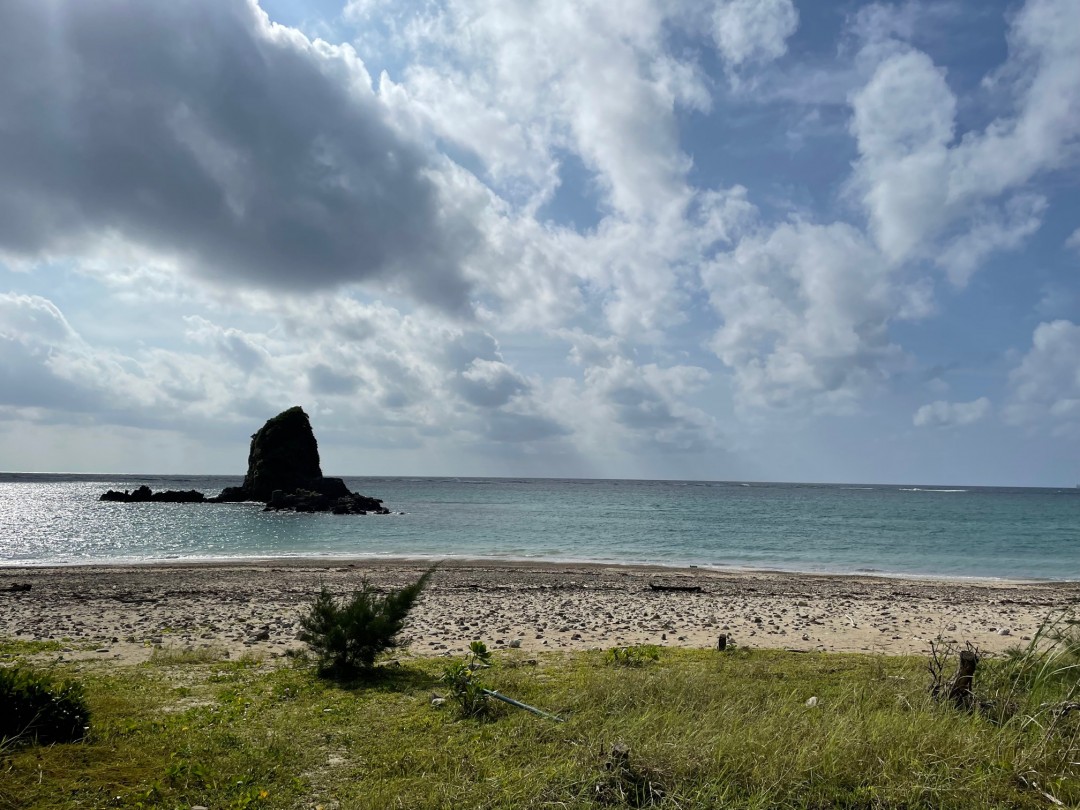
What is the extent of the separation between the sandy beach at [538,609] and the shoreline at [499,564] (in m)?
1.29

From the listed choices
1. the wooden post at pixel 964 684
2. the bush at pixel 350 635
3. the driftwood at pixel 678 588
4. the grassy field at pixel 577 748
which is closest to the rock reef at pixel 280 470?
the driftwood at pixel 678 588

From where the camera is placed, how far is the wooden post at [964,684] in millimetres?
8188

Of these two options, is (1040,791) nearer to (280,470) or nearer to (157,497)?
(280,470)

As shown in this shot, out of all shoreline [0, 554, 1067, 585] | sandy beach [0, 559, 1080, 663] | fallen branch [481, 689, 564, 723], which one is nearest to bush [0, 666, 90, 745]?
fallen branch [481, 689, 564, 723]

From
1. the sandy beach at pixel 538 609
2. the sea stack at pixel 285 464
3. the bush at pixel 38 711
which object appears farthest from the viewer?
the sea stack at pixel 285 464

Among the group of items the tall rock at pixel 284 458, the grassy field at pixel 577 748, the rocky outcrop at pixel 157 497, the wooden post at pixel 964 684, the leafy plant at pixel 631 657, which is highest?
the tall rock at pixel 284 458

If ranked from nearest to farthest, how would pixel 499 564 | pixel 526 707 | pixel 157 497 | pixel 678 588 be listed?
pixel 526 707, pixel 678 588, pixel 499 564, pixel 157 497

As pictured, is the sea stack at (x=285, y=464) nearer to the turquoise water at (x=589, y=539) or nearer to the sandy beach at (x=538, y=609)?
the turquoise water at (x=589, y=539)

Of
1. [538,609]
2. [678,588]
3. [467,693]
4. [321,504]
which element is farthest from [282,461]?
[467,693]

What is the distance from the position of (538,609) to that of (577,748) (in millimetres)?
14062

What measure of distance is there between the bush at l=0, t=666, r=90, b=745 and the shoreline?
30.4m

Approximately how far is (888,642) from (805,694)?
8.39 metres

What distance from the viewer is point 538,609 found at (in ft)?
67.1

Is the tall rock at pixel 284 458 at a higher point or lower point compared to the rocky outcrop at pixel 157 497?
higher
